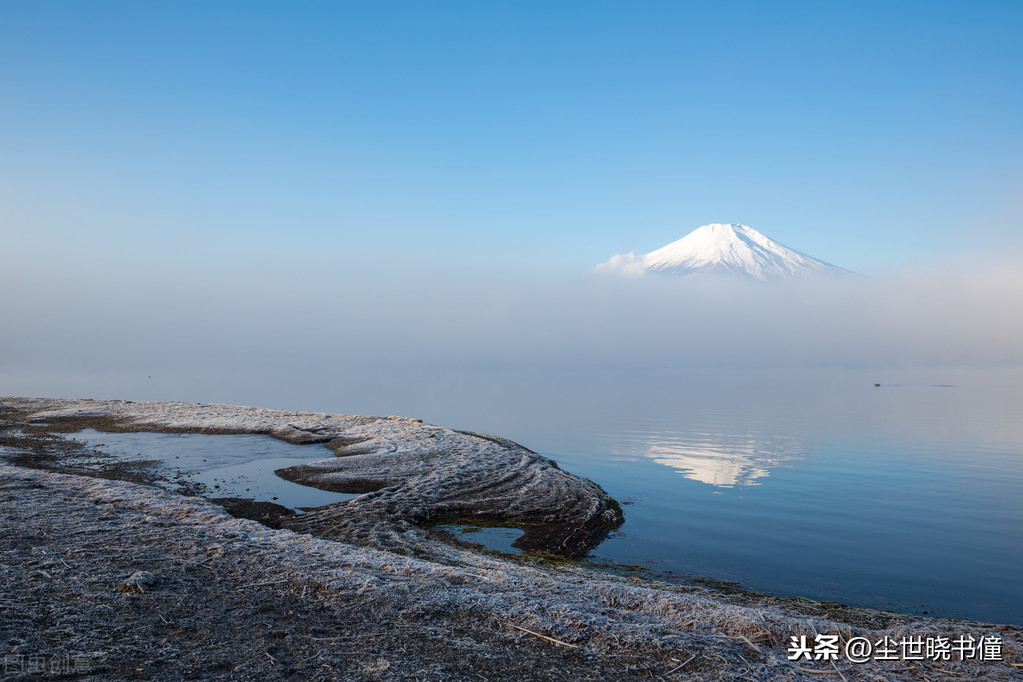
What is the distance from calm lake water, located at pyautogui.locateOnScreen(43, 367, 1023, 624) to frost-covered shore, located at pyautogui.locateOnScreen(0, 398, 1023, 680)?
230 cm

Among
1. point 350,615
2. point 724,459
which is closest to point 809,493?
point 724,459

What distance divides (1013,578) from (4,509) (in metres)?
20.5

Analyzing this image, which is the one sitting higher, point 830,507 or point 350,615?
point 350,615

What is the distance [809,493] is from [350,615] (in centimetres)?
1663

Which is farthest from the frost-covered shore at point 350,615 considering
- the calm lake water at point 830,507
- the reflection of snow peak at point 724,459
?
the reflection of snow peak at point 724,459

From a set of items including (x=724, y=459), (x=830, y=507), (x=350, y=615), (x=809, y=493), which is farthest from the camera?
(x=724, y=459)

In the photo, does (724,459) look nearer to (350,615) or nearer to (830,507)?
(830,507)

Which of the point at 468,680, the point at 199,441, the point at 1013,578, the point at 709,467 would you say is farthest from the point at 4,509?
the point at 709,467

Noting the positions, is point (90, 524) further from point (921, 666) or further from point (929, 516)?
point (929, 516)

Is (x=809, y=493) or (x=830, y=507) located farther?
(x=809, y=493)

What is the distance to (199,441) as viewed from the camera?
83.2ft

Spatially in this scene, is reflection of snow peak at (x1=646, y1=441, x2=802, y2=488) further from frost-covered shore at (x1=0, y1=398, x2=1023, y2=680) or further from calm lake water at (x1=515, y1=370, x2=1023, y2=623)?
frost-covered shore at (x1=0, y1=398, x2=1023, y2=680)

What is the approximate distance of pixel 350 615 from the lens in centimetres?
709

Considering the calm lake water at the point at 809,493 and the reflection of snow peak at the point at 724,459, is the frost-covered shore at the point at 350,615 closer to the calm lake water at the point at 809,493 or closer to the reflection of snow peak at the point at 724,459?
the calm lake water at the point at 809,493
